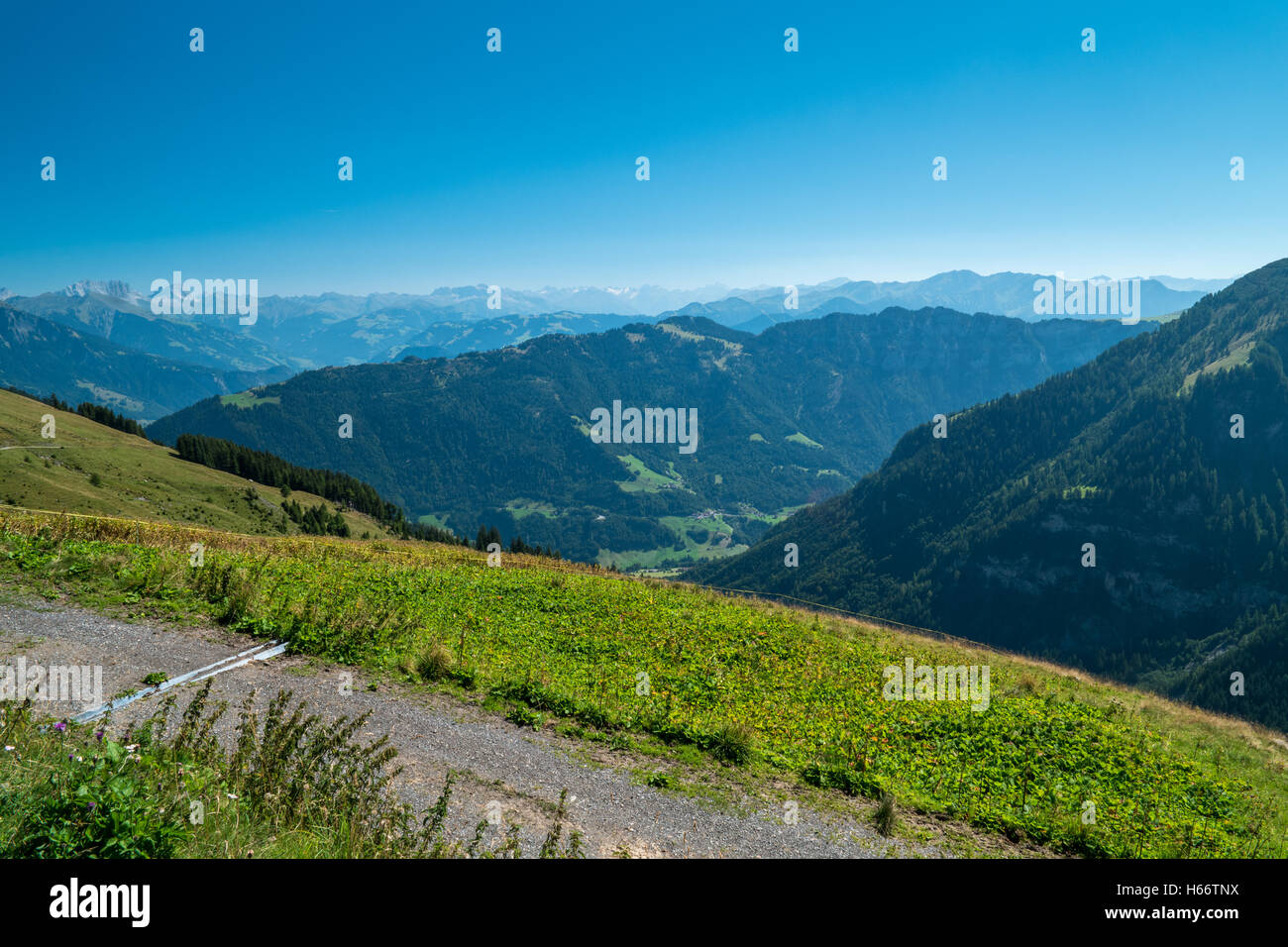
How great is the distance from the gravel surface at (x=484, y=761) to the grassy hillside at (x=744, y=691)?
91 cm

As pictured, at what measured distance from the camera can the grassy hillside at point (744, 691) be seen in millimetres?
12758

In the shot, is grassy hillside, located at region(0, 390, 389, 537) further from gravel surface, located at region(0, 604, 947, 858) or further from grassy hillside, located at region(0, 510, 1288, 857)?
gravel surface, located at region(0, 604, 947, 858)

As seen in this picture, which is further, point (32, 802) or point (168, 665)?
point (168, 665)

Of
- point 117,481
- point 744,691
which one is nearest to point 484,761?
point 744,691

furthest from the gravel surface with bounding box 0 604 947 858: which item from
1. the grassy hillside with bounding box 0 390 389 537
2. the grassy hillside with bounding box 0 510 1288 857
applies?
the grassy hillside with bounding box 0 390 389 537

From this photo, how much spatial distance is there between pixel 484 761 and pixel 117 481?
322 ft

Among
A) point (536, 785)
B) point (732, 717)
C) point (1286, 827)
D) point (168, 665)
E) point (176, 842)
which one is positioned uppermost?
point (176, 842)

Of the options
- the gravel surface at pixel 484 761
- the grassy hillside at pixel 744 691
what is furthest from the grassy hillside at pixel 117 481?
the gravel surface at pixel 484 761

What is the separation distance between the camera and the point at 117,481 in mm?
83312

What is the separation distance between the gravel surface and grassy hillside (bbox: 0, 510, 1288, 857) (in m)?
0.91
